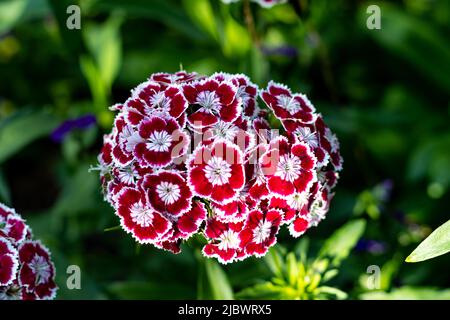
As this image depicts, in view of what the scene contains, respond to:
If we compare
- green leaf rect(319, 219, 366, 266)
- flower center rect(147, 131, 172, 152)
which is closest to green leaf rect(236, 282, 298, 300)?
green leaf rect(319, 219, 366, 266)

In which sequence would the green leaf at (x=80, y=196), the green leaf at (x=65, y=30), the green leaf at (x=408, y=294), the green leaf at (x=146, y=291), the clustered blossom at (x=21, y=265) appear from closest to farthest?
the clustered blossom at (x=21, y=265), the green leaf at (x=408, y=294), the green leaf at (x=146, y=291), the green leaf at (x=65, y=30), the green leaf at (x=80, y=196)

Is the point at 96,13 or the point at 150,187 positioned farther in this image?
the point at 96,13

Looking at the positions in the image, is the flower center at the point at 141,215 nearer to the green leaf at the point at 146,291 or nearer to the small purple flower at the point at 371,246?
the green leaf at the point at 146,291

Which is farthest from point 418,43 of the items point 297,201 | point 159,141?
point 159,141

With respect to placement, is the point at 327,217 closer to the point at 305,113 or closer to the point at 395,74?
the point at 305,113

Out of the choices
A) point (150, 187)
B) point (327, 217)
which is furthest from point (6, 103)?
point (150, 187)

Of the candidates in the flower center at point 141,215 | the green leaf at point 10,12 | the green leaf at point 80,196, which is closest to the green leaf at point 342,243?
the flower center at point 141,215
